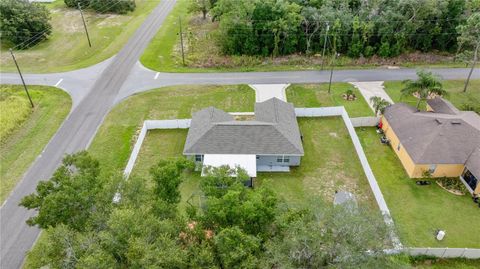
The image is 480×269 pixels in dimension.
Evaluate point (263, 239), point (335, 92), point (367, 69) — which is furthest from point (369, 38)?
point (263, 239)

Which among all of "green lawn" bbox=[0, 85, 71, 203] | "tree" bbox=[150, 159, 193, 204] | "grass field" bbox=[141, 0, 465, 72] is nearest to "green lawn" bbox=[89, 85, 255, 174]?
"green lawn" bbox=[0, 85, 71, 203]

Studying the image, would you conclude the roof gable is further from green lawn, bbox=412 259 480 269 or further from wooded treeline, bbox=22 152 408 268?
green lawn, bbox=412 259 480 269

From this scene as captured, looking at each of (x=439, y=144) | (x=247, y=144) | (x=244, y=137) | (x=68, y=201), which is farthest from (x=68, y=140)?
(x=439, y=144)

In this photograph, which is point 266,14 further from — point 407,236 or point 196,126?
point 407,236

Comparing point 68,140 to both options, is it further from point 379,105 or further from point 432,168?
point 432,168

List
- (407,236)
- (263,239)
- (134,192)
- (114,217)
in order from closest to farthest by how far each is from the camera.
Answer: (114,217), (263,239), (134,192), (407,236)

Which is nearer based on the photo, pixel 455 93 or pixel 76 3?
pixel 455 93
